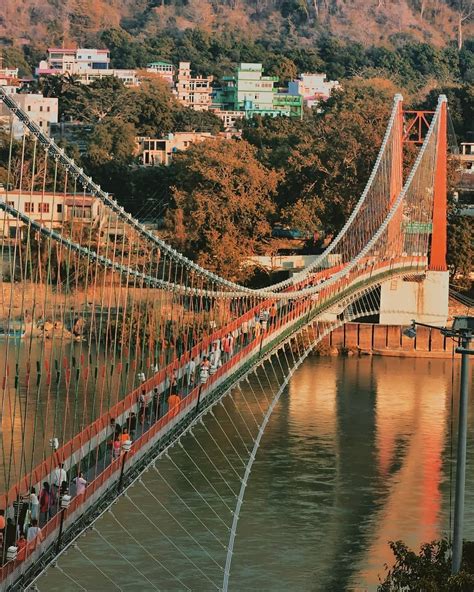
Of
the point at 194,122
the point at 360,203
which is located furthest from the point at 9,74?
the point at 360,203

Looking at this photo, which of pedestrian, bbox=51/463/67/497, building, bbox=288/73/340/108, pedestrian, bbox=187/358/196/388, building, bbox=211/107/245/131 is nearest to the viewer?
pedestrian, bbox=51/463/67/497

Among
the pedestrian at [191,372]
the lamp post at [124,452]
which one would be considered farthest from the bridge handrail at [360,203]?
the lamp post at [124,452]

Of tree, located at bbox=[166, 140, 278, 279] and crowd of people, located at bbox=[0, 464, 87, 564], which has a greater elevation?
tree, located at bbox=[166, 140, 278, 279]

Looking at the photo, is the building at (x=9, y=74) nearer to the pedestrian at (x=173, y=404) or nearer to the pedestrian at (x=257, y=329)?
the pedestrian at (x=257, y=329)

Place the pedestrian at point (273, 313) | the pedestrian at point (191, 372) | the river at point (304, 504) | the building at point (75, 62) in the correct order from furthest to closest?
the building at point (75, 62), the pedestrian at point (273, 313), the pedestrian at point (191, 372), the river at point (304, 504)

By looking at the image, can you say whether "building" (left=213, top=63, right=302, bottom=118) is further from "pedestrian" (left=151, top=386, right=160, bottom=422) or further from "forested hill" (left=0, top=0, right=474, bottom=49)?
"pedestrian" (left=151, top=386, right=160, bottom=422)

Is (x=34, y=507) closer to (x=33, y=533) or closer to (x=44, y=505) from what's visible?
(x=44, y=505)

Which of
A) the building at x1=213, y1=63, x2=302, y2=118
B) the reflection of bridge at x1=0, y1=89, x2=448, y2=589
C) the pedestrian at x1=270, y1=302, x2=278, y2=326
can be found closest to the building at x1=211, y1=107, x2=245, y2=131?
the building at x1=213, y1=63, x2=302, y2=118
